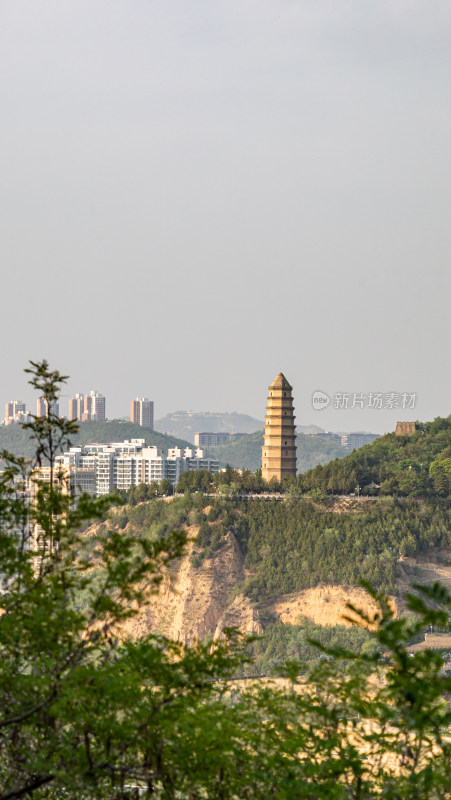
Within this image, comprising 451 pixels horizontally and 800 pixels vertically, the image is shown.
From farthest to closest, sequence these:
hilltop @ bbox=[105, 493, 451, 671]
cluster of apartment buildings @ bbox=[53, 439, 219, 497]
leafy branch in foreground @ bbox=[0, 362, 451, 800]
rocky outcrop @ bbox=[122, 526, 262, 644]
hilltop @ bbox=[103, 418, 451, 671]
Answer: cluster of apartment buildings @ bbox=[53, 439, 219, 497] < rocky outcrop @ bbox=[122, 526, 262, 644] < hilltop @ bbox=[103, 418, 451, 671] < hilltop @ bbox=[105, 493, 451, 671] < leafy branch in foreground @ bbox=[0, 362, 451, 800]

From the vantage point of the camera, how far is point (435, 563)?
93.2 meters

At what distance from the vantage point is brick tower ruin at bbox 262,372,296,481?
98.1 metres

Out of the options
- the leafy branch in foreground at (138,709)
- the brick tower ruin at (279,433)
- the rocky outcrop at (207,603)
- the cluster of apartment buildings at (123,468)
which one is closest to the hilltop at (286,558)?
the rocky outcrop at (207,603)

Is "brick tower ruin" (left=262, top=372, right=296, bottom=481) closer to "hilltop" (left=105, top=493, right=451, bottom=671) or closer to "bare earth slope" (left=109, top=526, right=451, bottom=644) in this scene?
"hilltop" (left=105, top=493, right=451, bottom=671)

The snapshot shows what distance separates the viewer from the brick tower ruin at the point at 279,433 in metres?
98.1

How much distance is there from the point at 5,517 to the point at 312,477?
8280cm

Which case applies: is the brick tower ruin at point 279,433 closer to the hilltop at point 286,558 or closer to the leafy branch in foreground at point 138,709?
the hilltop at point 286,558

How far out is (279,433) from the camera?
97.9m

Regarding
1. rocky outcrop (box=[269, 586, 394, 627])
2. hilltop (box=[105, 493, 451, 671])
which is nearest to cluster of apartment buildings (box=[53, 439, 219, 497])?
hilltop (box=[105, 493, 451, 671])

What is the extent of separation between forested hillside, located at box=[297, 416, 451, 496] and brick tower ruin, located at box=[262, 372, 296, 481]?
1859 mm

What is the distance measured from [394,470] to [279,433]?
39.4 ft

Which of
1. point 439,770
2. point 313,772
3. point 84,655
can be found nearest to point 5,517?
point 84,655

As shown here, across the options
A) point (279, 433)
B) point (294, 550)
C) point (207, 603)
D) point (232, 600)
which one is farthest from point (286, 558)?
point (279, 433)

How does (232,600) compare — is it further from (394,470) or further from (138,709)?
(138,709)
